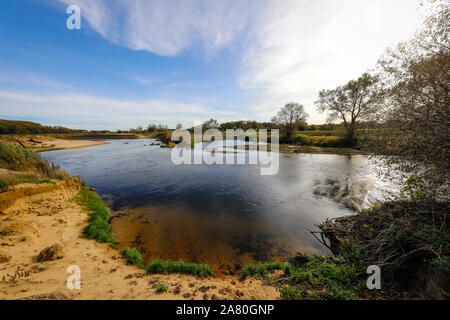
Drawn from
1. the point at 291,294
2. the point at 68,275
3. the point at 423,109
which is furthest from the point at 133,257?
the point at 423,109

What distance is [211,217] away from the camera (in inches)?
299

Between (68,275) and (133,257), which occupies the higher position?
(68,275)

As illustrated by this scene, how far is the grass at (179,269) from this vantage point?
13.5ft

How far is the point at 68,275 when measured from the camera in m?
3.66

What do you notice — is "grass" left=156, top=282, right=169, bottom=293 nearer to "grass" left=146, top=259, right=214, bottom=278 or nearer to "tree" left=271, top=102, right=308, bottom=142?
"grass" left=146, top=259, right=214, bottom=278

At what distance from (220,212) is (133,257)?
4428 millimetres

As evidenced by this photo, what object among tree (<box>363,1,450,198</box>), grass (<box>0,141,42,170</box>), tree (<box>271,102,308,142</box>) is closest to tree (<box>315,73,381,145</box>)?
tree (<box>271,102,308,142</box>)

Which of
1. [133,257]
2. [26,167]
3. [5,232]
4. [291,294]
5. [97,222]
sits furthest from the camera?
[26,167]

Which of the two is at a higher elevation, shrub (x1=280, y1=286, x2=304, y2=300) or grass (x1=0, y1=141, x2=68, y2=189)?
grass (x1=0, y1=141, x2=68, y2=189)

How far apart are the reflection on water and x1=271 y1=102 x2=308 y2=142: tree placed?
84.3ft

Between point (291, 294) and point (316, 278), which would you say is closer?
point (291, 294)

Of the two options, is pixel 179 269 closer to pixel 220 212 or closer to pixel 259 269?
pixel 259 269

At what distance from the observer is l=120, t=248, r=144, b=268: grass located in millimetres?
4528

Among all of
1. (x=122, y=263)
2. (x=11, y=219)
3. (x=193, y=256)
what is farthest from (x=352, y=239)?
(x=11, y=219)
